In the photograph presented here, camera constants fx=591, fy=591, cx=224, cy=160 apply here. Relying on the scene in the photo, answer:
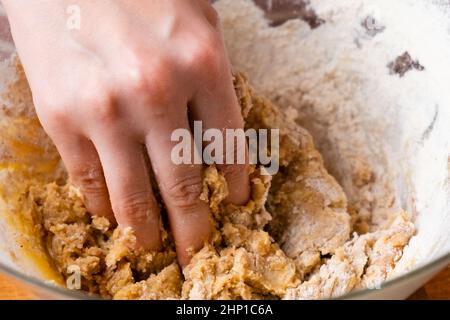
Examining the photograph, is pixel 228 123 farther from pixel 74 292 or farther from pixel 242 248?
pixel 74 292

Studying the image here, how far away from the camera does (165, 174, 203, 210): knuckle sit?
0.95 meters

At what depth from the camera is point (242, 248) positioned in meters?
1.05

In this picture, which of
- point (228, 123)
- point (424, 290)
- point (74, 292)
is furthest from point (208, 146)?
point (424, 290)

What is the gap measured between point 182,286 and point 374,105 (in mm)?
597

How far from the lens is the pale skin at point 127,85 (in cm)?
85

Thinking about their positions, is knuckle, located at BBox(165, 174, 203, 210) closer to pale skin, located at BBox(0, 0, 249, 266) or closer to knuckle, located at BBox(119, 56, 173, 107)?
pale skin, located at BBox(0, 0, 249, 266)

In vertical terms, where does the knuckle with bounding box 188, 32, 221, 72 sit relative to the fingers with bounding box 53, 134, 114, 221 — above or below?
above

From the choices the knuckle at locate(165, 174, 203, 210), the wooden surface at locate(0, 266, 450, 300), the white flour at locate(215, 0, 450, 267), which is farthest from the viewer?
the white flour at locate(215, 0, 450, 267)

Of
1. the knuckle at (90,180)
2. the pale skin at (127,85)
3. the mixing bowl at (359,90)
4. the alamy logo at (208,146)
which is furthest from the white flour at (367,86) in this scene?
the knuckle at (90,180)

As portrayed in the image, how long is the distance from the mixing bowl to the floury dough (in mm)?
46

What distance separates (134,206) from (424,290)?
548 millimetres

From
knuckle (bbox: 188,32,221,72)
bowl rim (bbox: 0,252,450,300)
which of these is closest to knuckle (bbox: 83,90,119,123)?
knuckle (bbox: 188,32,221,72)

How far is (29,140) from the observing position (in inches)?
45.9
